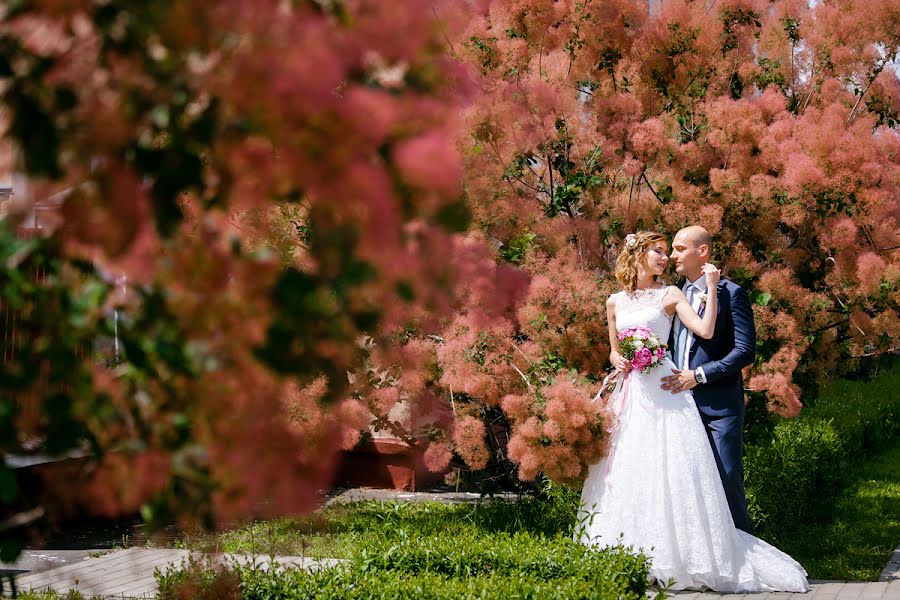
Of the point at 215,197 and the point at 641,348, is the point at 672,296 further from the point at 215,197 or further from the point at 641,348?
the point at 215,197

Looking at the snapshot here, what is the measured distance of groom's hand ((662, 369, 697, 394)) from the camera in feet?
19.2

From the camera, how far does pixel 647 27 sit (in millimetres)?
7199

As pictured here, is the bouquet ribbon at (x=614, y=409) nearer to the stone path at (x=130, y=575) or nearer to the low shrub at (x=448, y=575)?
the low shrub at (x=448, y=575)

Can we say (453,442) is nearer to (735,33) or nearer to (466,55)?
(466,55)

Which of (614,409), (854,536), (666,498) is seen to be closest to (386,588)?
(666,498)

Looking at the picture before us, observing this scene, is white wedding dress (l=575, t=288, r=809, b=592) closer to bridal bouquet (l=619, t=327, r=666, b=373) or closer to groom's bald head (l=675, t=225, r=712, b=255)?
bridal bouquet (l=619, t=327, r=666, b=373)

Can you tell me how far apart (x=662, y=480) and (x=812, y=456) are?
3.38 m

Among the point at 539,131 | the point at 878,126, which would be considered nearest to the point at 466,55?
the point at 539,131

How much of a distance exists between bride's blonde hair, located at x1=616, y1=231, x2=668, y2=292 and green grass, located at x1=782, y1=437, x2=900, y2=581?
2.18m

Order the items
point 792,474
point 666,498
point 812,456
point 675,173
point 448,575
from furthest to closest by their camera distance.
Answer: point 812,456 < point 792,474 < point 675,173 < point 666,498 < point 448,575

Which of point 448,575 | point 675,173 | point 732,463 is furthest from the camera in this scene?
point 675,173

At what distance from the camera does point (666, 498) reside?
5.62 metres

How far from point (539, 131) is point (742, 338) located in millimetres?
2013

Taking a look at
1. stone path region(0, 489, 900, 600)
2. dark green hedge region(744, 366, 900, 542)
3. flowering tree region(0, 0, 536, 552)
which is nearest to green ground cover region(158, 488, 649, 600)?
stone path region(0, 489, 900, 600)
